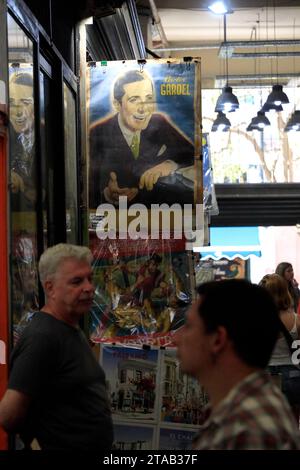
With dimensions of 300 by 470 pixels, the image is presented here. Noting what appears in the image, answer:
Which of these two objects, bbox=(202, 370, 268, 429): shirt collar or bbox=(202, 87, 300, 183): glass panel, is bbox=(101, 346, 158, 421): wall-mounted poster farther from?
bbox=(202, 87, 300, 183): glass panel

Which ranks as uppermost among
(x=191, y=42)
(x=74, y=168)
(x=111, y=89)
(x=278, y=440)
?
(x=191, y=42)

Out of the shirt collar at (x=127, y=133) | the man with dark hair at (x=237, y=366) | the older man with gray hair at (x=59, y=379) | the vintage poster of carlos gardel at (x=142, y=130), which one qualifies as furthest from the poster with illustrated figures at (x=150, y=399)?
the man with dark hair at (x=237, y=366)

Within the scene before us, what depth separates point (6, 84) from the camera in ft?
14.5

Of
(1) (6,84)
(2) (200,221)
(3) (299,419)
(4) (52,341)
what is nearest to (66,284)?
(4) (52,341)

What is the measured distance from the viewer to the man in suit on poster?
6.31m

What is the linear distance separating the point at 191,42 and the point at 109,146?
13557 millimetres

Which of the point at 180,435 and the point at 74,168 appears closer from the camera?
the point at 180,435

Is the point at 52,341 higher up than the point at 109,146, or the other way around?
the point at 109,146

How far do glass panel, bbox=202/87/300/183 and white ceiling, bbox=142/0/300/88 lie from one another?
1020 mm

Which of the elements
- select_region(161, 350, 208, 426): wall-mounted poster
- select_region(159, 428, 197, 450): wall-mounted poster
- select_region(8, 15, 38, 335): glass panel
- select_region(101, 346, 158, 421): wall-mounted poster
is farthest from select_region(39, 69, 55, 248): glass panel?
select_region(159, 428, 197, 450): wall-mounted poster

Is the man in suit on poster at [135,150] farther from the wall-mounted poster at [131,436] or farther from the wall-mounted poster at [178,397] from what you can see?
the wall-mounted poster at [131,436]

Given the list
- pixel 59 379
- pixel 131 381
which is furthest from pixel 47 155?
pixel 59 379
